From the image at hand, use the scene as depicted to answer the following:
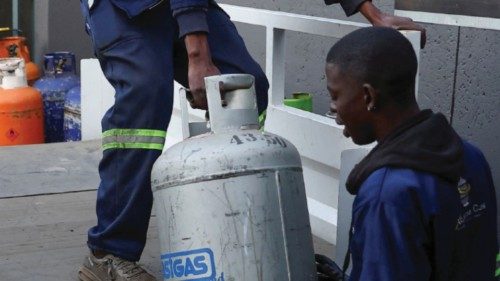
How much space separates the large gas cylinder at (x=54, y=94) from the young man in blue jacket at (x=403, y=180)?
5.12 metres

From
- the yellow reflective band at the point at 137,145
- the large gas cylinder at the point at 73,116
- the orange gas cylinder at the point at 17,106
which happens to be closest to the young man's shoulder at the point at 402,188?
the yellow reflective band at the point at 137,145

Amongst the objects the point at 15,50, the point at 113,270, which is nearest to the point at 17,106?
the point at 15,50

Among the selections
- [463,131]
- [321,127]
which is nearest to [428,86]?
[463,131]

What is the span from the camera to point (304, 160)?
5.05 meters

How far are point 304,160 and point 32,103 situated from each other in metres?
2.85

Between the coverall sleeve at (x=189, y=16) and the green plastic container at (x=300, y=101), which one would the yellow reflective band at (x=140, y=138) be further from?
the green plastic container at (x=300, y=101)

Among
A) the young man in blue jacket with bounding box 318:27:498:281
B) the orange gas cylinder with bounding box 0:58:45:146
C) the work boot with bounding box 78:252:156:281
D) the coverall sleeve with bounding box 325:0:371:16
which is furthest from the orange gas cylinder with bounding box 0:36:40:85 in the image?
the young man in blue jacket with bounding box 318:27:498:281

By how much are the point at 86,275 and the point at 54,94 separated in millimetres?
3471

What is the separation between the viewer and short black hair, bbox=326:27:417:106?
104 inches

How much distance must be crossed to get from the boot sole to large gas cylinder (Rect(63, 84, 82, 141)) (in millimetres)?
2874

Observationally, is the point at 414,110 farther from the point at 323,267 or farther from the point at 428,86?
the point at 428,86

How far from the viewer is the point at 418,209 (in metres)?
2.54

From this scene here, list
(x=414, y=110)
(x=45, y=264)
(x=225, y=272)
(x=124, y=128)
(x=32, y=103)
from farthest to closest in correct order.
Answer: (x=32, y=103)
(x=45, y=264)
(x=124, y=128)
(x=225, y=272)
(x=414, y=110)

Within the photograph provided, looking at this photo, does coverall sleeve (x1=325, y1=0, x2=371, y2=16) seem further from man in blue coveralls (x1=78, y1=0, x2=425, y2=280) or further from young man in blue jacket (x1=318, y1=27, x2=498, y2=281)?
young man in blue jacket (x1=318, y1=27, x2=498, y2=281)
